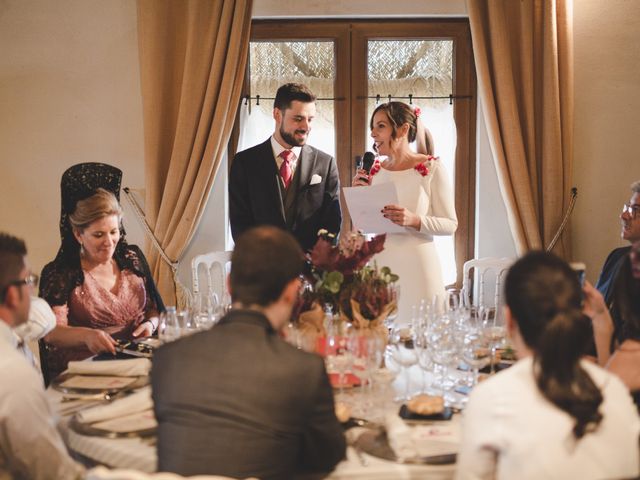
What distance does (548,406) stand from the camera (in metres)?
1.50

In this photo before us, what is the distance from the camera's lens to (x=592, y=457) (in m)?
1.50

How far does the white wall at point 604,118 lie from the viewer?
4758 mm

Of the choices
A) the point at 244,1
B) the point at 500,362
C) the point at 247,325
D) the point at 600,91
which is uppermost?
the point at 244,1

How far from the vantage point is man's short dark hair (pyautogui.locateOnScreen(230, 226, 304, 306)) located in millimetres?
1678

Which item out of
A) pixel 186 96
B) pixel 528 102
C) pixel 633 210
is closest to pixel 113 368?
pixel 633 210

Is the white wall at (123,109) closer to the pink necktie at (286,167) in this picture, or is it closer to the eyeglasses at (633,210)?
the pink necktie at (286,167)

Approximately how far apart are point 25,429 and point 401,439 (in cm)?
90

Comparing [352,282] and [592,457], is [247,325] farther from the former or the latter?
[352,282]

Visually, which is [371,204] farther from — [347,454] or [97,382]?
[347,454]

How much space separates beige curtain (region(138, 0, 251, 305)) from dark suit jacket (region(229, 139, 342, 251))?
512 millimetres

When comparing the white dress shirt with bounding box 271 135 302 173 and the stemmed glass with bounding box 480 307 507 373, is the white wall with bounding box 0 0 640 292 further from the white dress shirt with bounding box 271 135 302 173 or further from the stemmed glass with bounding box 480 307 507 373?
the stemmed glass with bounding box 480 307 507 373

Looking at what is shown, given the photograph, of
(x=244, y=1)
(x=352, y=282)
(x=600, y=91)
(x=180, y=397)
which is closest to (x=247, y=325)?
(x=180, y=397)

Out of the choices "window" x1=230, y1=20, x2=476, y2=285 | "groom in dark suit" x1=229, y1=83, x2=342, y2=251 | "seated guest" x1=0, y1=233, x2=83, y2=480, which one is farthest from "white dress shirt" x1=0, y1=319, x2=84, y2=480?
"window" x1=230, y1=20, x2=476, y2=285

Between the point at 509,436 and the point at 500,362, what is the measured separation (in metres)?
1.19
